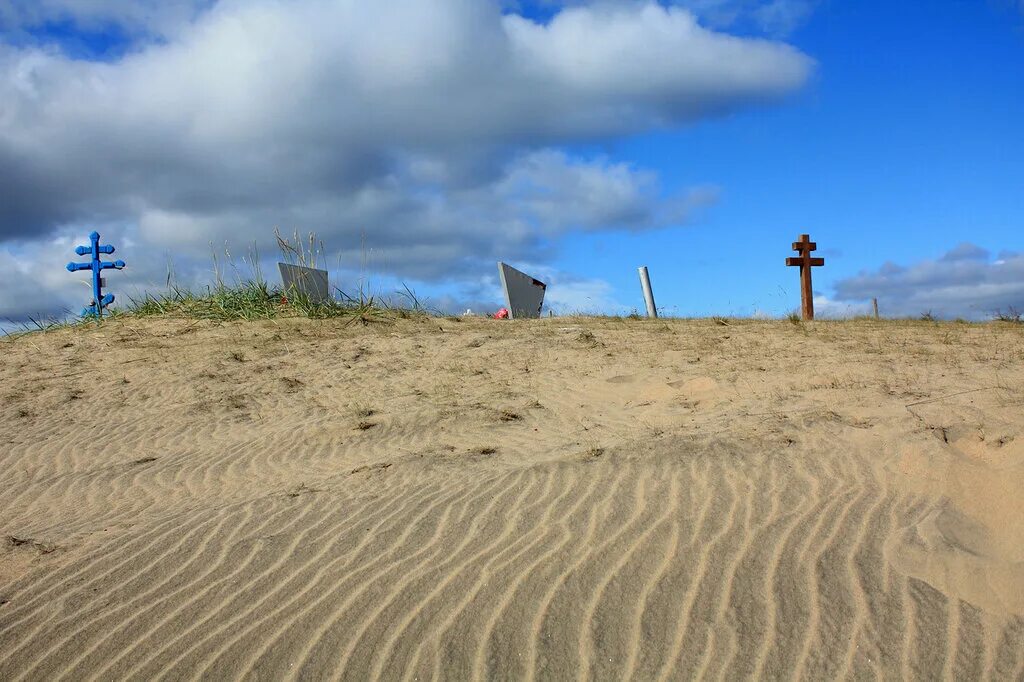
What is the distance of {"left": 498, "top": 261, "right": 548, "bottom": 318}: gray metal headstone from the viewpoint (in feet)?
45.1

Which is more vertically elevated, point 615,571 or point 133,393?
point 133,393

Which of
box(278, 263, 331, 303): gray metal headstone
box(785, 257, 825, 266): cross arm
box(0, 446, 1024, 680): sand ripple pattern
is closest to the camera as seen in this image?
box(0, 446, 1024, 680): sand ripple pattern

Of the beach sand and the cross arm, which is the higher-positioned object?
the cross arm

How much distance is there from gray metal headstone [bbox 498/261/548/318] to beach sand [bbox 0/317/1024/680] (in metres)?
4.64

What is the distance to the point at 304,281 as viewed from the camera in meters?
12.7

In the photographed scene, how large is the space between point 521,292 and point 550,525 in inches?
388

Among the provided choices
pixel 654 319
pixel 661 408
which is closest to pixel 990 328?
pixel 654 319

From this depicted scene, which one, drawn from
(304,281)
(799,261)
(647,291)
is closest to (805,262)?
(799,261)

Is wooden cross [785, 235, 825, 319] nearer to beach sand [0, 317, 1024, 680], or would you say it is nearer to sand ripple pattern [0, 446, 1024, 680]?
beach sand [0, 317, 1024, 680]

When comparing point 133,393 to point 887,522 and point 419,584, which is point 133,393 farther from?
point 887,522

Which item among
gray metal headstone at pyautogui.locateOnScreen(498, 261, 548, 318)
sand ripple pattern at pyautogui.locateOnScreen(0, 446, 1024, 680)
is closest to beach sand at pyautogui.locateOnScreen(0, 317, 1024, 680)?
sand ripple pattern at pyautogui.locateOnScreen(0, 446, 1024, 680)

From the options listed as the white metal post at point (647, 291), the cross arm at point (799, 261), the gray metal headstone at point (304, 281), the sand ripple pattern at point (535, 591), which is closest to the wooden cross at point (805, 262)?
the cross arm at point (799, 261)

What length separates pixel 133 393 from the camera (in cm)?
991

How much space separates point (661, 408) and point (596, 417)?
1.88ft
